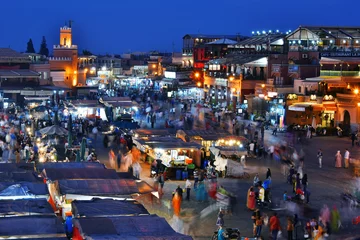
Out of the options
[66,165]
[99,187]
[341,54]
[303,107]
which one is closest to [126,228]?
[99,187]

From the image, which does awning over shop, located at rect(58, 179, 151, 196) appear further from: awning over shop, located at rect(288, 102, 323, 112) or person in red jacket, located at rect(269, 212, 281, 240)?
awning over shop, located at rect(288, 102, 323, 112)

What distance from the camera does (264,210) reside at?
1784cm

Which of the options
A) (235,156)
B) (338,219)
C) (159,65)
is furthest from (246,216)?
(159,65)

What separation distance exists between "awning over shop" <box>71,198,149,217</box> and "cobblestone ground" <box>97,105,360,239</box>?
219cm

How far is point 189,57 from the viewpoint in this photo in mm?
88438

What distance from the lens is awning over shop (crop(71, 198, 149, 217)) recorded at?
13.0 m

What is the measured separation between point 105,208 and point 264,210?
19.3ft

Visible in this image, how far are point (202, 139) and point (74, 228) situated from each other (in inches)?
561

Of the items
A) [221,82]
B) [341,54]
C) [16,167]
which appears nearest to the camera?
[16,167]

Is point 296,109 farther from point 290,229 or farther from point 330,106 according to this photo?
point 290,229

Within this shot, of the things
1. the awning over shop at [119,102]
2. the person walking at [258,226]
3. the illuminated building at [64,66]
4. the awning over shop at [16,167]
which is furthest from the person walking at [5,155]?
the illuminated building at [64,66]

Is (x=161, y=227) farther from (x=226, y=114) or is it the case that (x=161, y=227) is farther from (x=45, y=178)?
(x=226, y=114)

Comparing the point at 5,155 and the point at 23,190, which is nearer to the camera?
the point at 23,190

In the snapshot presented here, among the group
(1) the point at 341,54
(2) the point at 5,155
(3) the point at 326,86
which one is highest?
(1) the point at 341,54
